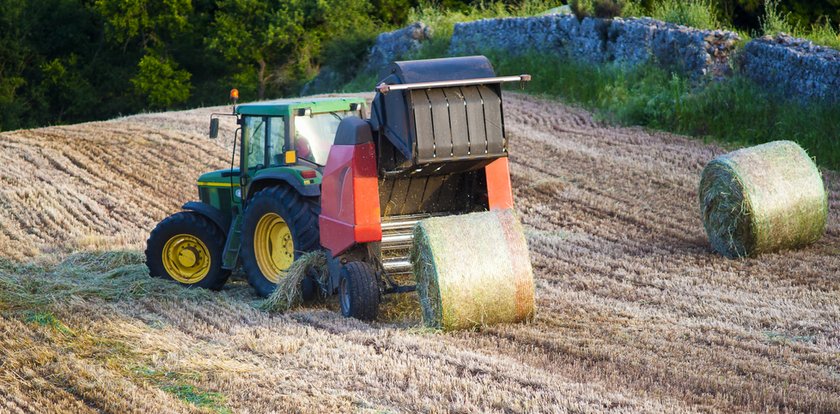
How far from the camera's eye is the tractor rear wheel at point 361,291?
8.11m

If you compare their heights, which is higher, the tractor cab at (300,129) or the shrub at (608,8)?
the shrub at (608,8)

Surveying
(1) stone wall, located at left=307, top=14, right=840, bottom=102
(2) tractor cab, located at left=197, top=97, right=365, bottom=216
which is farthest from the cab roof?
(1) stone wall, located at left=307, top=14, right=840, bottom=102

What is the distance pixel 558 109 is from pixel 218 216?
34.8 ft

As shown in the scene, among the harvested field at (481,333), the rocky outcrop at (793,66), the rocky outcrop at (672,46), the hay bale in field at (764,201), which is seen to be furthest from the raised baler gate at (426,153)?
the rocky outcrop at (672,46)

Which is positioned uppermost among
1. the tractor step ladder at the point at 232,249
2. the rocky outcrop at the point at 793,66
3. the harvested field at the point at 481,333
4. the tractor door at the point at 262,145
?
the tractor door at the point at 262,145

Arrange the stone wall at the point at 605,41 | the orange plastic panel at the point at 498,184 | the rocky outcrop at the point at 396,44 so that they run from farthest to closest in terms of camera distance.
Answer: the rocky outcrop at the point at 396,44 < the stone wall at the point at 605,41 < the orange plastic panel at the point at 498,184

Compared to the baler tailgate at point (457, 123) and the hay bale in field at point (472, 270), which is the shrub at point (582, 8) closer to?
the baler tailgate at point (457, 123)

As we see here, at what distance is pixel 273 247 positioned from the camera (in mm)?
9297

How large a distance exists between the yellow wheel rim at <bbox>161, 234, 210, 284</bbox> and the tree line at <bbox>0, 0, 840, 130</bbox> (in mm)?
23872

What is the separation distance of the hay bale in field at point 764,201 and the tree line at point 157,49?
23.9 m

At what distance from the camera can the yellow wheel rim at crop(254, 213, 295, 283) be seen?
918 centimetres

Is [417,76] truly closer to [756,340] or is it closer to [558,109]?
[756,340]

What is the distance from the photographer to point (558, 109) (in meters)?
19.5

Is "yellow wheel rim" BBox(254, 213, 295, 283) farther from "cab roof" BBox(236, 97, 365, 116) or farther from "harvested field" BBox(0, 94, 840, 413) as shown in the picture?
"cab roof" BBox(236, 97, 365, 116)
